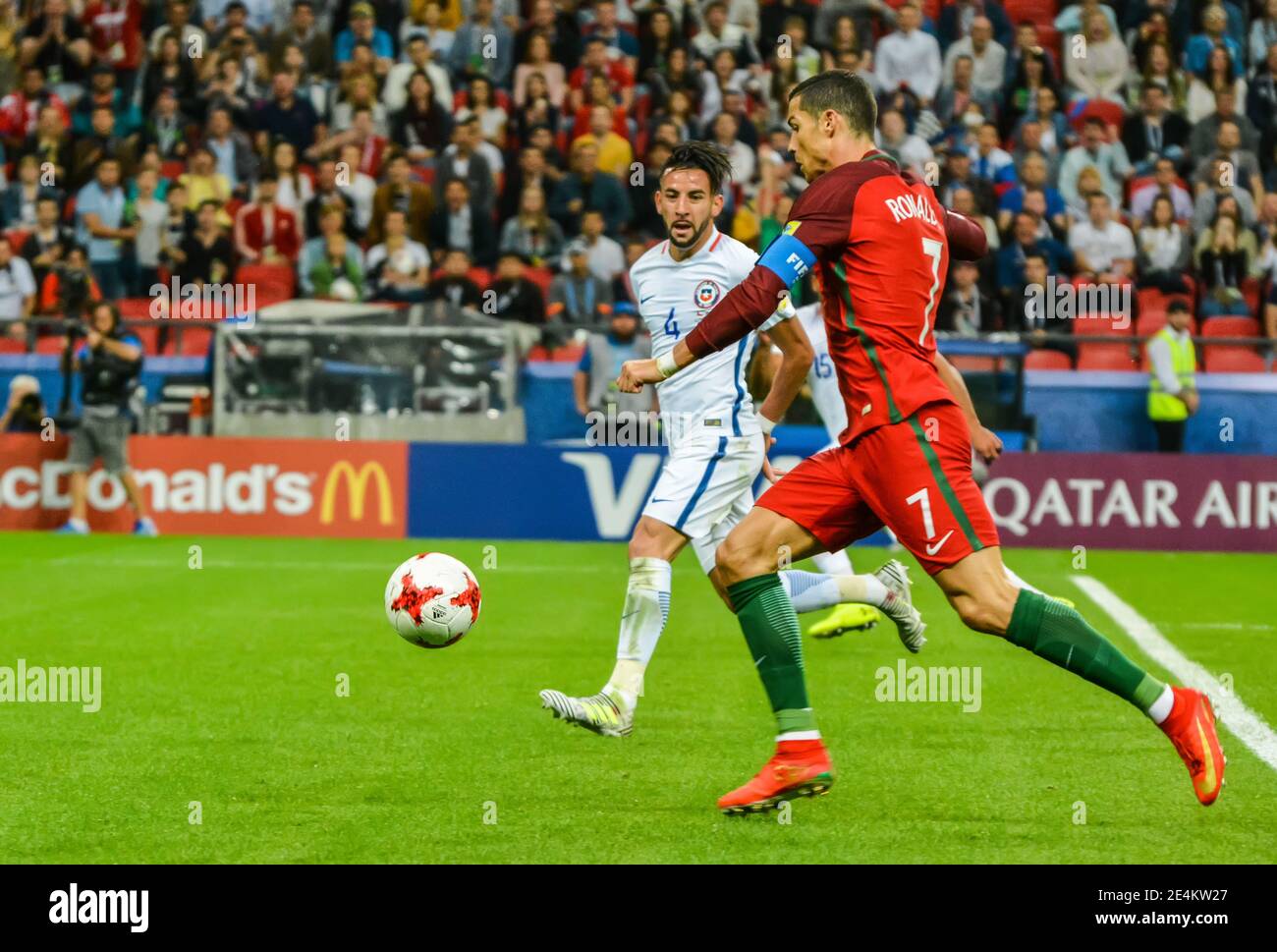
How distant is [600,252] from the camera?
1872cm

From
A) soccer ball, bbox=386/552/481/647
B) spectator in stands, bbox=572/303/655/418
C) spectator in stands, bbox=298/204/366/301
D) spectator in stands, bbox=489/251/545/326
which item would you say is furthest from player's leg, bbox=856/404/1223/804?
spectator in stands, bbox=298/204/366/301

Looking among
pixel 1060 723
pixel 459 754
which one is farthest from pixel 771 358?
pixel 459 754

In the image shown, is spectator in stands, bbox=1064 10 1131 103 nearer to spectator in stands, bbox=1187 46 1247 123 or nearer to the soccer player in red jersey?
spectator in stands, bbox=1187 46 1247 123

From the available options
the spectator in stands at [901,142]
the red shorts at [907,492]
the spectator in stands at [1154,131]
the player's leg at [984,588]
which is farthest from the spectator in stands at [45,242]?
the player's leg at [984,588]

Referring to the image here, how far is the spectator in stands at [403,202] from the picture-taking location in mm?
19188

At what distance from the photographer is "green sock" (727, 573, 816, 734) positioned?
6.23 metres

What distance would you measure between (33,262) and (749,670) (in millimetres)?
12446

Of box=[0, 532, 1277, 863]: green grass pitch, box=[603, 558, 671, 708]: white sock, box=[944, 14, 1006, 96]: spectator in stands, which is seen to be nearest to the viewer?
box=[0, 532, 1277, 863]: green grass pitch

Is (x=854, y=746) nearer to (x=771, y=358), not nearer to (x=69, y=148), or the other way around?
(x=771, y=358)

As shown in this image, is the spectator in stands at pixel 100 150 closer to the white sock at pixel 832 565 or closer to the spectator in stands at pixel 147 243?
the spectator in stands at pixel 147 243

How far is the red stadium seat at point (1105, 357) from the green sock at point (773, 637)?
12133 millimetres

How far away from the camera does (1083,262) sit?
61.5ft

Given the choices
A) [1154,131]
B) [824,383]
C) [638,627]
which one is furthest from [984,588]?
[1154,131]

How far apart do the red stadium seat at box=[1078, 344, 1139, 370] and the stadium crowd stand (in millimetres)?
40
